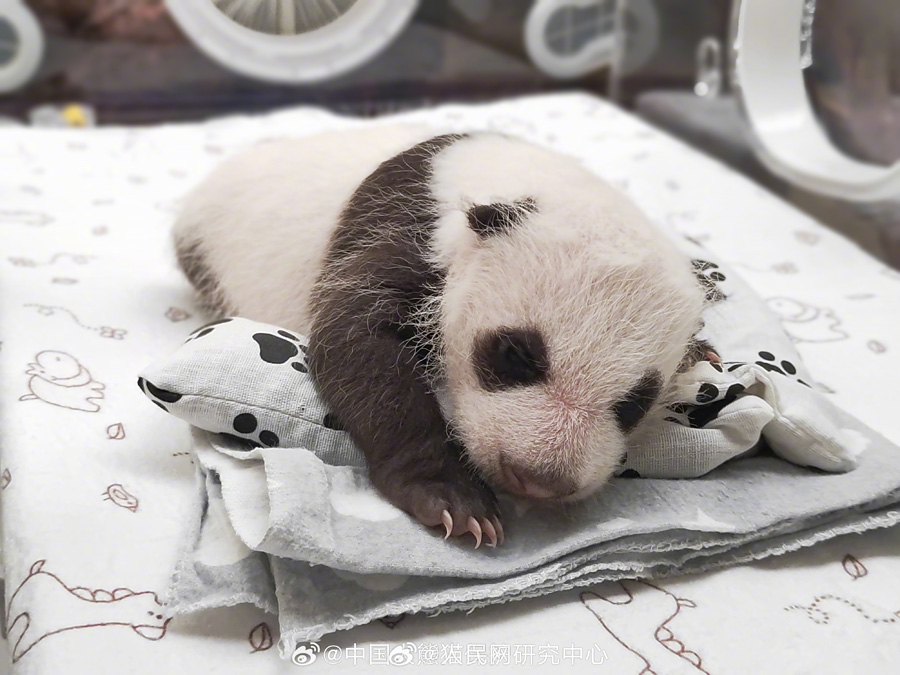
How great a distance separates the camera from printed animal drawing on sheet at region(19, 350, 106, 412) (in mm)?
1277

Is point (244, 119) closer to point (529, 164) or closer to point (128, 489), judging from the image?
point (529, 164)

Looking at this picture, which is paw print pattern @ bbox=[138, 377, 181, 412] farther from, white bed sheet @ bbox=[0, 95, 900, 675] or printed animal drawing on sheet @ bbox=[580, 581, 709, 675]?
printed animal drawing on sheet @ bbox=[580, 581, 709, 675]

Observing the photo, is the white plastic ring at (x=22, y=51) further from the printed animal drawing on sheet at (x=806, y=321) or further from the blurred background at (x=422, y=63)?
the printed animal drawing on sheet at (x=806, y=321)

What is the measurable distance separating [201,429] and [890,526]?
0.95 metres

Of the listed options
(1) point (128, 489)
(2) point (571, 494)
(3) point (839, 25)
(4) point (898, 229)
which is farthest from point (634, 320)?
(3) point (839, 25)

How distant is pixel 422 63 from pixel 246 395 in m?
2.74

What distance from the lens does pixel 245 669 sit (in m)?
0.88

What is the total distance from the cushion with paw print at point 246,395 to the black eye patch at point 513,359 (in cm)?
23

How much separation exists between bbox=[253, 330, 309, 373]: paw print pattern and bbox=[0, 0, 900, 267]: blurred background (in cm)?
201

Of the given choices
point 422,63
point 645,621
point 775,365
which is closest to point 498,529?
point 645,621

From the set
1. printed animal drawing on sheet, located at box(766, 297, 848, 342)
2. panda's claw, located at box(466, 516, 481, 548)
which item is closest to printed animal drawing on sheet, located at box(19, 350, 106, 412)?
panda's claw, located at box(466, 516, 481, 548)

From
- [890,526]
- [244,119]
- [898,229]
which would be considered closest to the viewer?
[890,526]

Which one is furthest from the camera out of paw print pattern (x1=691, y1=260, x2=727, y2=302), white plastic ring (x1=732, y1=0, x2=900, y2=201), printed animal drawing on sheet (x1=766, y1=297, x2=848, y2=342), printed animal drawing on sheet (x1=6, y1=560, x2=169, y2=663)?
white plastic ring (x1=732, y1=0, x2=900, y2=201)

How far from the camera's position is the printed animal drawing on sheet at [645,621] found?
92 centimetres
